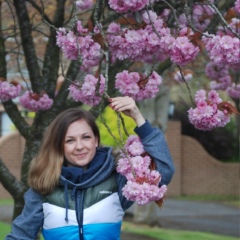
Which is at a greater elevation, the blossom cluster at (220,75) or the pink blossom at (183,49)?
the blossom cluster at (220,75)

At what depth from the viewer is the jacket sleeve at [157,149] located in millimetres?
3473

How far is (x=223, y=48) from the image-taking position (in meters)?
4.64

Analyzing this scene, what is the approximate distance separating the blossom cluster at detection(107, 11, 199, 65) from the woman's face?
124 centimetres

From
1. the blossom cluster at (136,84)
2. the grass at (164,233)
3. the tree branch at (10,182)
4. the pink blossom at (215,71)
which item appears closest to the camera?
the blossom cluster at (136,84)

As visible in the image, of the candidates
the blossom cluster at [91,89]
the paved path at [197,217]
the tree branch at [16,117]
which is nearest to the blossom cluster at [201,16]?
the tree branch at [16,117]

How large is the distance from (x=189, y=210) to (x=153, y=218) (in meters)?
4.00

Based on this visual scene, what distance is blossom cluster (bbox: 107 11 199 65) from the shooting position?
458 cm

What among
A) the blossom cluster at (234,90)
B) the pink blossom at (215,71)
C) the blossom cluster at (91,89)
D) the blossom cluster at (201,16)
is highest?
the blossom cluster at (201,16)

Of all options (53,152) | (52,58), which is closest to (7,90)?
(52,58)

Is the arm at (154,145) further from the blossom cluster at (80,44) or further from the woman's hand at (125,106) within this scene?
the blossom cluster at (80,44)

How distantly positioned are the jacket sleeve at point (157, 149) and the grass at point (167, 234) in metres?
8.54

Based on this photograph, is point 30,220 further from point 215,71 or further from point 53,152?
point 215,71

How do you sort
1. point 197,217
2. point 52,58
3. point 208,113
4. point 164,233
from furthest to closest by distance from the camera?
point 197,217 → point 164,233 → point 52,58 → point 208,113

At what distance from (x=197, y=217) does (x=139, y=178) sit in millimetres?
14169
